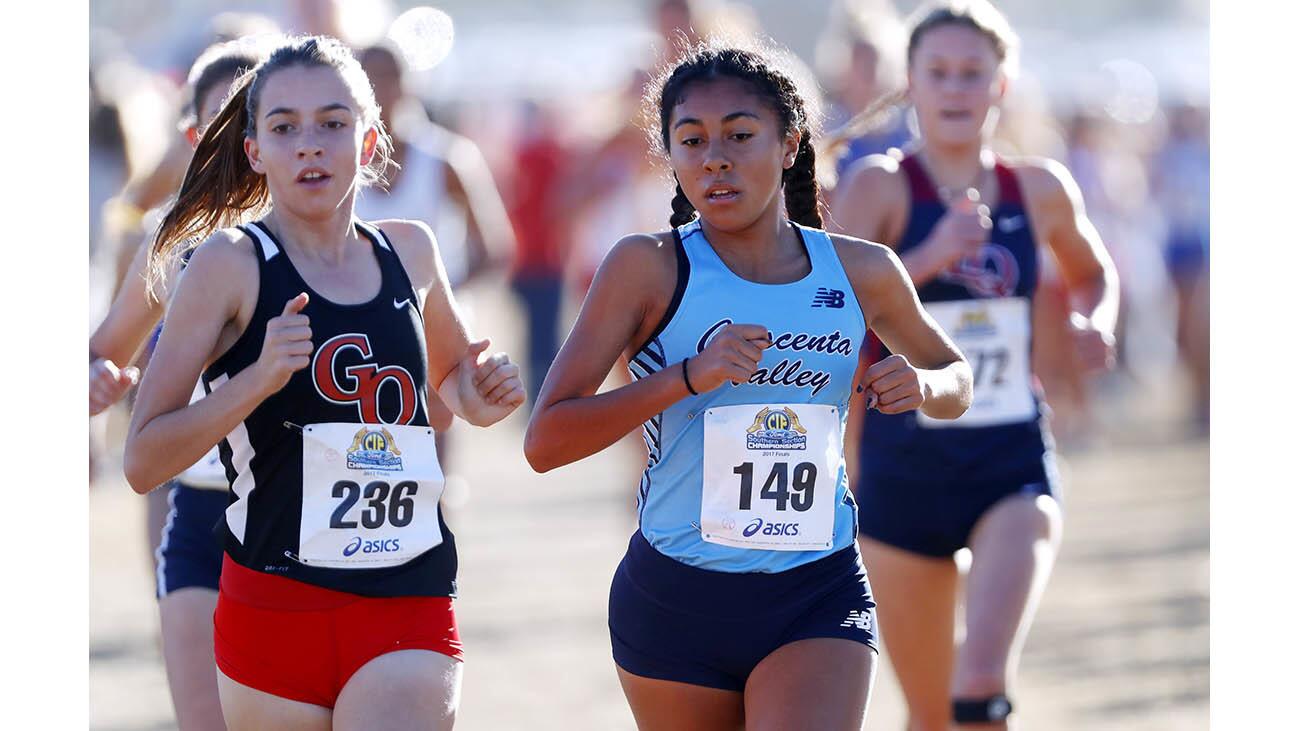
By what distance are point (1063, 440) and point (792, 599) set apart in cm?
1148

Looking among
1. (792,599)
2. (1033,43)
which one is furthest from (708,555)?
(1033,43)

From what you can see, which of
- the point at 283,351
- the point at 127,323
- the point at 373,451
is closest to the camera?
the point at 283,351

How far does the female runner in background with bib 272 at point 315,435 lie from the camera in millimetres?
3705

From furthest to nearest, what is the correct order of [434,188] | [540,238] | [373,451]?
[540,238] → [434,188] → [373,451]

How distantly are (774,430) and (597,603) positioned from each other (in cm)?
497

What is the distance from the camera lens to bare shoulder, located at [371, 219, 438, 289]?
13.3 feet

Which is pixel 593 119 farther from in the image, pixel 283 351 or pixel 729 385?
pixel 283 351

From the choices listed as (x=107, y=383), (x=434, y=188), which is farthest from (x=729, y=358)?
(x=434, y=188)

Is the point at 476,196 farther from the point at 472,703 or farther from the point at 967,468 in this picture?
the point at 967,468

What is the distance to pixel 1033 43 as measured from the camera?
955 inches

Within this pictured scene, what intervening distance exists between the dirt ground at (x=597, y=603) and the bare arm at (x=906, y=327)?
281 centimetres

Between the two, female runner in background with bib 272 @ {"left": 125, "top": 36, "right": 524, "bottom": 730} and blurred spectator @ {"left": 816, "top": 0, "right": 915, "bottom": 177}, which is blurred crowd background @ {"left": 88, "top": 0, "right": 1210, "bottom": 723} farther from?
female runner in background with bib 272 @ {"left": 125, "top": 36, "right": 524, "bottom": 730}

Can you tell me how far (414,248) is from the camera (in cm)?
409
